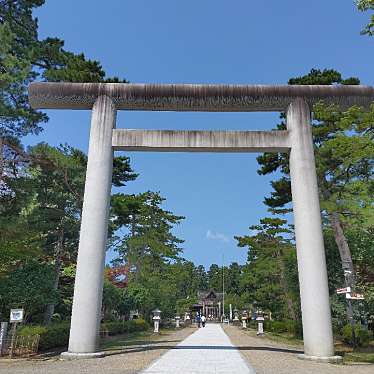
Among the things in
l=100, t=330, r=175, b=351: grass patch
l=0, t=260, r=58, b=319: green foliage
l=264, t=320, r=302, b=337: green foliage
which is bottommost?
l=100, t=330, r=175, b=351: grass patch

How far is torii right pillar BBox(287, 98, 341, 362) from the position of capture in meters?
11.3

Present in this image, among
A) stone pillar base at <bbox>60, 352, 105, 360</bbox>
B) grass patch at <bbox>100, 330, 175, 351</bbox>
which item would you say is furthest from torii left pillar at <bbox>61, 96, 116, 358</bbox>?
grass patch at <bbox>100, 330, 175, 351</bbox>

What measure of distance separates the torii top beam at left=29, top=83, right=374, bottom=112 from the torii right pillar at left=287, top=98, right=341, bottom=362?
64 centimetres

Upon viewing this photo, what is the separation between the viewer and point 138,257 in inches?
1368

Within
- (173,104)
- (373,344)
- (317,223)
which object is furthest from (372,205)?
(373,344)

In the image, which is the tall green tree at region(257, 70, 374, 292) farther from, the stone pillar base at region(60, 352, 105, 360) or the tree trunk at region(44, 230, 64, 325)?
the tree trunk at region(44, 230, 64, 325)

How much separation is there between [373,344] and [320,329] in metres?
8.91

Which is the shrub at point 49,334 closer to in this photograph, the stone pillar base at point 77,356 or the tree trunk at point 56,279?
the tree trunk at point 56,279

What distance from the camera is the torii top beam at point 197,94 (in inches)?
525

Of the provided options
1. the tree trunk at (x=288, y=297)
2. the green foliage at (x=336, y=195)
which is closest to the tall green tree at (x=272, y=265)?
the tree trunk at (x=288, y=297)

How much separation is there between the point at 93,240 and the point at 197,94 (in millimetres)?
6386

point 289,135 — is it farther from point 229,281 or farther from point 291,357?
point 229,281

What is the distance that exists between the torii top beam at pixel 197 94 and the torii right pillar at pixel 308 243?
2.09 ft

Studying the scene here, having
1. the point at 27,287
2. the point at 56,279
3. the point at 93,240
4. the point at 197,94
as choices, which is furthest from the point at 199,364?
the point at 56,279
